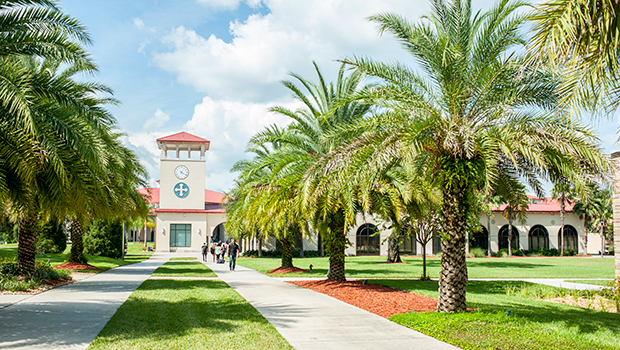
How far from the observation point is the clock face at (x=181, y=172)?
2217 inches

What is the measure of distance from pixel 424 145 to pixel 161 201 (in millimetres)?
50238

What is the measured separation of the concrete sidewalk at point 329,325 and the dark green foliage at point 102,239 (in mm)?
21999

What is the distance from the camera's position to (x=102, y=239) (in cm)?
3234

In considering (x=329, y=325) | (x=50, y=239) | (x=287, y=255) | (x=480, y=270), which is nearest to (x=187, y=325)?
(x=329, y=325)

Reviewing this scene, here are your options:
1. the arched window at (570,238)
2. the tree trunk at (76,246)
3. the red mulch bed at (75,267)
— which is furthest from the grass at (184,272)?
the arched window at (570,238)

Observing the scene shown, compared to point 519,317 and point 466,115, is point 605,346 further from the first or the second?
point 466,115

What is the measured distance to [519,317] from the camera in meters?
9.89

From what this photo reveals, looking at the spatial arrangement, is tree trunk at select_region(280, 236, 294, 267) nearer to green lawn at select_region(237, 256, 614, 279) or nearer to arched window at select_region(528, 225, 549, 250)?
green lawn at select_region(237, 256, 614, 279)

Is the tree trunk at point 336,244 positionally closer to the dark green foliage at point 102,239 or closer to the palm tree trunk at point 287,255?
the palm tree trunk at point 287,255

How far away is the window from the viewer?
56.4 metres

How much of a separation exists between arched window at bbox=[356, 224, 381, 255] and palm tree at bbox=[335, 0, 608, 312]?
42.9 metres

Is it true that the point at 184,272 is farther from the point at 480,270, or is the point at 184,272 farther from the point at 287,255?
the point at 480,270

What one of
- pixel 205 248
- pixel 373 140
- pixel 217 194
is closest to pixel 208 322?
pixel 373 140

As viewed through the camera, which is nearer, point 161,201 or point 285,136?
point 285,136
